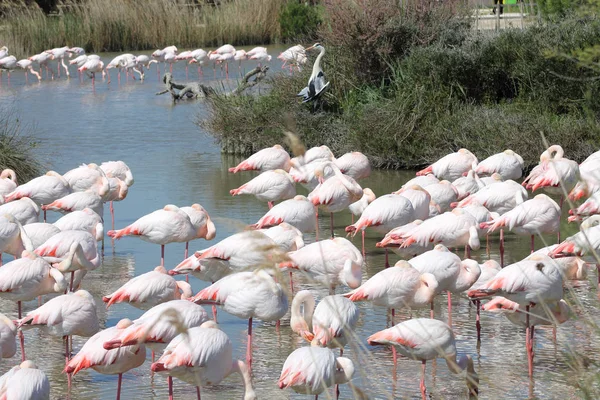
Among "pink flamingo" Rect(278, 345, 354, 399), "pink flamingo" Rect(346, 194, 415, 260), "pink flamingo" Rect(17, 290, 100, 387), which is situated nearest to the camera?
"pink flamingo" Rect(278, 345, 354, 399)

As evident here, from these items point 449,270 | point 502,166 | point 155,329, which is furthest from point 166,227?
point 502,166

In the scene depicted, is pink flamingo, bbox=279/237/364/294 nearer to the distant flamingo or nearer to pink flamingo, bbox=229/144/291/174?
the distant flamingo

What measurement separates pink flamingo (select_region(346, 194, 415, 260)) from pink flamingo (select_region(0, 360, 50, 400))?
3975mm

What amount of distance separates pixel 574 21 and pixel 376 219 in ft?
20.1

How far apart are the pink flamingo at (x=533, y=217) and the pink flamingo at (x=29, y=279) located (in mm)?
3596

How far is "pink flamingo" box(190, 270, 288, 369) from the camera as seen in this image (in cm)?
593

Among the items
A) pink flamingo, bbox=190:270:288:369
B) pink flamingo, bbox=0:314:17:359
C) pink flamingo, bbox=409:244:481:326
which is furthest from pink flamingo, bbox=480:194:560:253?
pink flamingo, bbox=0:314:17:359

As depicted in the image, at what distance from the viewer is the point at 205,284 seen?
26.3 feet

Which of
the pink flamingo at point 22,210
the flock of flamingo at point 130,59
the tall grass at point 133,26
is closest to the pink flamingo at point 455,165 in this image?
the pink flamingo at point 22,210

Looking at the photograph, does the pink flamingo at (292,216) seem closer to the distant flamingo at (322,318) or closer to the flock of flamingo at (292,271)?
the flock of flamingo at (292,271)

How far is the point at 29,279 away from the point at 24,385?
188 centimetres

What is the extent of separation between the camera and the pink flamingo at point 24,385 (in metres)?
4.54

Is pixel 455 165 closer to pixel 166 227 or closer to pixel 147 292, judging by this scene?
pixel 166 227

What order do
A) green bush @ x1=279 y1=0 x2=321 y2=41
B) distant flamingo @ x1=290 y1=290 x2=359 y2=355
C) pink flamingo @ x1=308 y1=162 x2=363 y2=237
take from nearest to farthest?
1. distant flamingo @ x1=290 y1=290 x2=359 y2=355
2. pink flamingo @ x1=308 y1=162 x2=363 y2=237
3. green bush @ x1=279 y1=0 x2=321 y2=41
